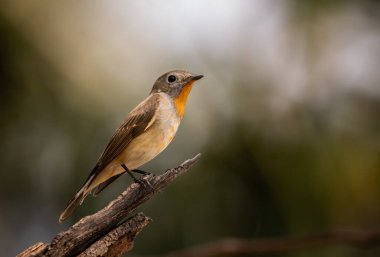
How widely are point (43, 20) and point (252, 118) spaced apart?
3053mm

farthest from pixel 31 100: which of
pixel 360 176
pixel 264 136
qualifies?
pixel 360 176

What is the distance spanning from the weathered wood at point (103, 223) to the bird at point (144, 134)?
663 millimetres

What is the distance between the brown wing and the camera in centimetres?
576

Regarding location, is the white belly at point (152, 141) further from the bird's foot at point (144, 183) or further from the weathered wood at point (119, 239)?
A: the weathered wood at point (119, 239)

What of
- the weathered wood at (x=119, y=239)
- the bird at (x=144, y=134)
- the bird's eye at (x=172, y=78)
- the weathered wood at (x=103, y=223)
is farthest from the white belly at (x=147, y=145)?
the weathered wood at (x=119, y=239)

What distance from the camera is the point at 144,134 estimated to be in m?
5.90

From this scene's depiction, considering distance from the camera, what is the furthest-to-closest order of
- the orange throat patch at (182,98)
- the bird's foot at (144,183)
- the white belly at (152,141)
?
the orange throat patch at (182,98), the white belly at (152,141), the bird's foot at (144,183)

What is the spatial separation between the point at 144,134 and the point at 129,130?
0.51ft

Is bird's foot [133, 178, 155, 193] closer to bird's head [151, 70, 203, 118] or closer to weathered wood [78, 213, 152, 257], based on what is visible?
→ weathered wood [78, 213, 152, 257]

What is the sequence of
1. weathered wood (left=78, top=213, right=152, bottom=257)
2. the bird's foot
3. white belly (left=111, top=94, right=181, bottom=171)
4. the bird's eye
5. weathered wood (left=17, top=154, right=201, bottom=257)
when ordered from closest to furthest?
weathered wood (left=17, top=154, right=201, bottom=257)
weathered wood (left=78, top=213, right=152, bottom=257)
the bird's foot
white belly (left=111, top=94, right=181, bottom=171)
the bird's eye

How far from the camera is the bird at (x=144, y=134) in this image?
18.9ft

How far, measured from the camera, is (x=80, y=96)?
9.21 metres

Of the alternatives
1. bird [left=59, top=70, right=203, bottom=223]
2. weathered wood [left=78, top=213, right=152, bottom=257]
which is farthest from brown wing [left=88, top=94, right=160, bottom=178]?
weathered wood [left=78, top=213, right=152, bottom=257]

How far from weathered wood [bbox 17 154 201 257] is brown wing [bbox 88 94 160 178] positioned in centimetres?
71
